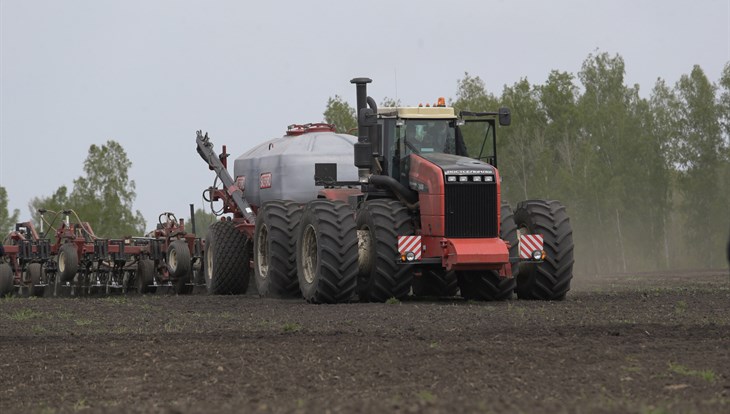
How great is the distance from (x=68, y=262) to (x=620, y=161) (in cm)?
4420

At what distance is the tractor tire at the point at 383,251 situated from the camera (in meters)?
19.2

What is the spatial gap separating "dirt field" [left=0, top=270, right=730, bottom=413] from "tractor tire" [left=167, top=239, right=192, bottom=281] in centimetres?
966

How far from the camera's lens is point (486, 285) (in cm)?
2047

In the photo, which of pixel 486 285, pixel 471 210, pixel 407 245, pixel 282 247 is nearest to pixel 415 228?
pixel 407 245

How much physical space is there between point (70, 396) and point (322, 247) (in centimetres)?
904

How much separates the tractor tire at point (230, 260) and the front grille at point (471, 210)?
8.39 meters

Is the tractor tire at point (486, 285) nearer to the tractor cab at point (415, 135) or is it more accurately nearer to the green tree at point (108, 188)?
the tractor cab at point (415, 135)

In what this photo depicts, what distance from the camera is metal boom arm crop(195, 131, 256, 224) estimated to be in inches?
1063

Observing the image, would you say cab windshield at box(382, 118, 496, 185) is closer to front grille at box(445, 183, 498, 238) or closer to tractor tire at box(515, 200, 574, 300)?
tractor tire at box(515, 200, 574, 300)

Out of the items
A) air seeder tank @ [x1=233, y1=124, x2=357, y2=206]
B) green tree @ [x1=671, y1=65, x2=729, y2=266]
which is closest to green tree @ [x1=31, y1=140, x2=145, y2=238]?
green tree @ [x1=671, y1=65, x2=729, y2=266]

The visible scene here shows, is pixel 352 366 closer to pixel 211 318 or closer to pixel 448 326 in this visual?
pixel 448 326

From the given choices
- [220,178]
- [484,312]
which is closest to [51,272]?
[220,178]

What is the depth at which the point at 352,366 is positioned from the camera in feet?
38.3

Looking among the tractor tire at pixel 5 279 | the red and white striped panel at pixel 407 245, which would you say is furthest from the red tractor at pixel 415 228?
the tractor tire at pixel 5 279
